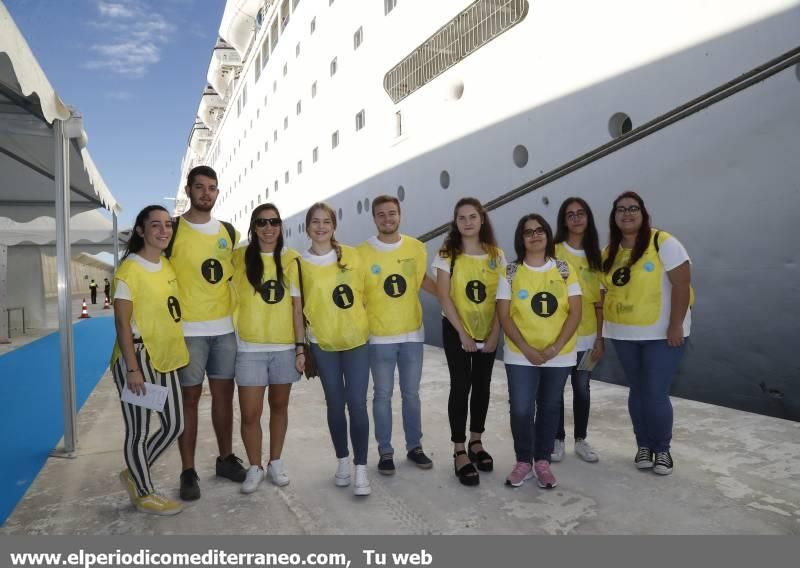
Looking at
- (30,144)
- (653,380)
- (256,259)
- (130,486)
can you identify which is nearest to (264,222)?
(256,259)

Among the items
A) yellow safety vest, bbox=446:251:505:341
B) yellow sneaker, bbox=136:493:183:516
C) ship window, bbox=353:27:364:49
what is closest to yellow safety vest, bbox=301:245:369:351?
yellow safety vest, bbox=446:251:505:341

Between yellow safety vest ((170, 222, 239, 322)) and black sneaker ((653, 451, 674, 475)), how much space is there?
2.48 m

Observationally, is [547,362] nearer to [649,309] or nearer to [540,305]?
[540,305]

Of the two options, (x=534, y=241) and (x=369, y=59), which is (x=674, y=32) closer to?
(x=534, y=241)

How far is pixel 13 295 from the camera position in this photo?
1145cm

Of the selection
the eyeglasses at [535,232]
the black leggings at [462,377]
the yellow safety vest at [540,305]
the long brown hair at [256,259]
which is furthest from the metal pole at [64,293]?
the eyeglasses at [535,232]

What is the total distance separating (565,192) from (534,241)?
275 centimetres

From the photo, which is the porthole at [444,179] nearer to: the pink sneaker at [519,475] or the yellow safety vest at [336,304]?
the yellow safety vest at [336,304]

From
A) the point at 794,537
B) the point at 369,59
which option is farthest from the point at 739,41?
the point at 369,59

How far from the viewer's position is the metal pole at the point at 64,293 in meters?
3.66

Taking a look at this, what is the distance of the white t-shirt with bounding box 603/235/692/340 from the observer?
2.90m

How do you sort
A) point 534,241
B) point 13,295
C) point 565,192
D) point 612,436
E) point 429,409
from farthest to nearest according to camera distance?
point 13,295 < point 565,192 < point 429,409 < point 612,436 < point 534,241

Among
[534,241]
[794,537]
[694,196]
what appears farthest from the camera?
[694,196]

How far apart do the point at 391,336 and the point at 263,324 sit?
69 cm
